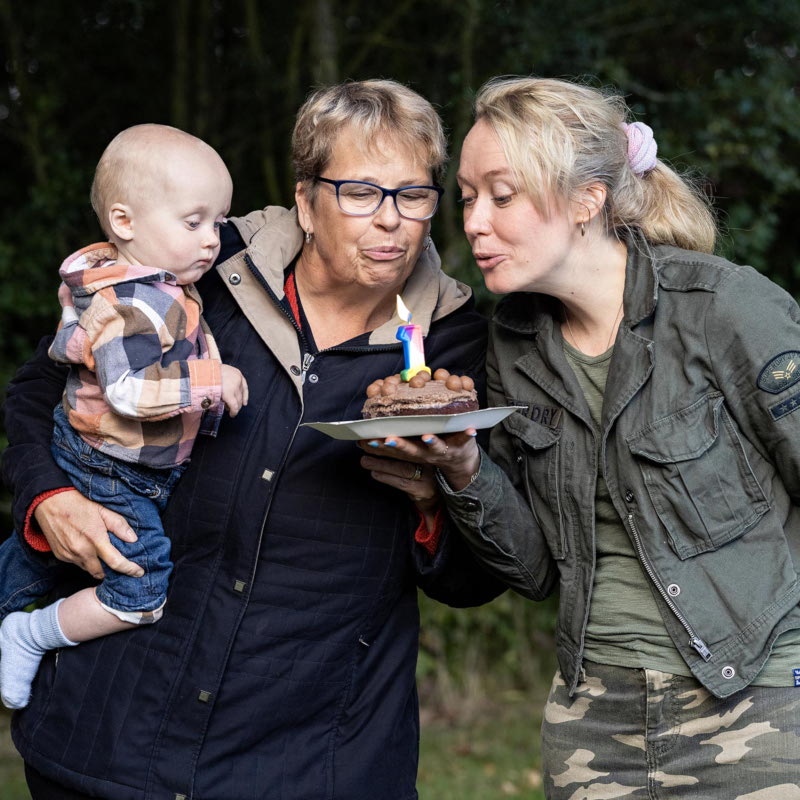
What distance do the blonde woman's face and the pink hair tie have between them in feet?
0.87

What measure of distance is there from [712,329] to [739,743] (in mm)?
873

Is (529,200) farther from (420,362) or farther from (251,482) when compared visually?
(251,482)

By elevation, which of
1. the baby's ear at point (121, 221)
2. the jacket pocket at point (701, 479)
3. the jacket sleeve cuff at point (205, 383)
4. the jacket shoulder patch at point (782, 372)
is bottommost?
the jacket pocket at point (701, 479)

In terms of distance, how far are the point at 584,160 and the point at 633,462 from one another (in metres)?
0.69

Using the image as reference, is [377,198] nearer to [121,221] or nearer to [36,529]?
[121,221]

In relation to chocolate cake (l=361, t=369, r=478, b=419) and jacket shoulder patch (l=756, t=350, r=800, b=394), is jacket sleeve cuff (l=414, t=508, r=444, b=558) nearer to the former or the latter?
chocolate cake (l=361, t=369, r=478, b=419)

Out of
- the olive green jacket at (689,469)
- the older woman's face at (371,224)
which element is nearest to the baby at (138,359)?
the older woman's face at (371,224)

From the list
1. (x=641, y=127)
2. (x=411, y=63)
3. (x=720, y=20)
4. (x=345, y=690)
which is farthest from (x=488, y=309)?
(x=345, y=690)

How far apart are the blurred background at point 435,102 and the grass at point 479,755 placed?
0.04 ft

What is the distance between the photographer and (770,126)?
5453mm

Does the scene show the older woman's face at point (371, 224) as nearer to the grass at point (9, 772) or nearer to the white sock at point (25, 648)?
the white sock at point (25, 648)

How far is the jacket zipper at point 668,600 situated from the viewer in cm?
228

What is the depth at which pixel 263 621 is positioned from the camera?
245cm

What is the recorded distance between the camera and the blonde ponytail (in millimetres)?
2428
